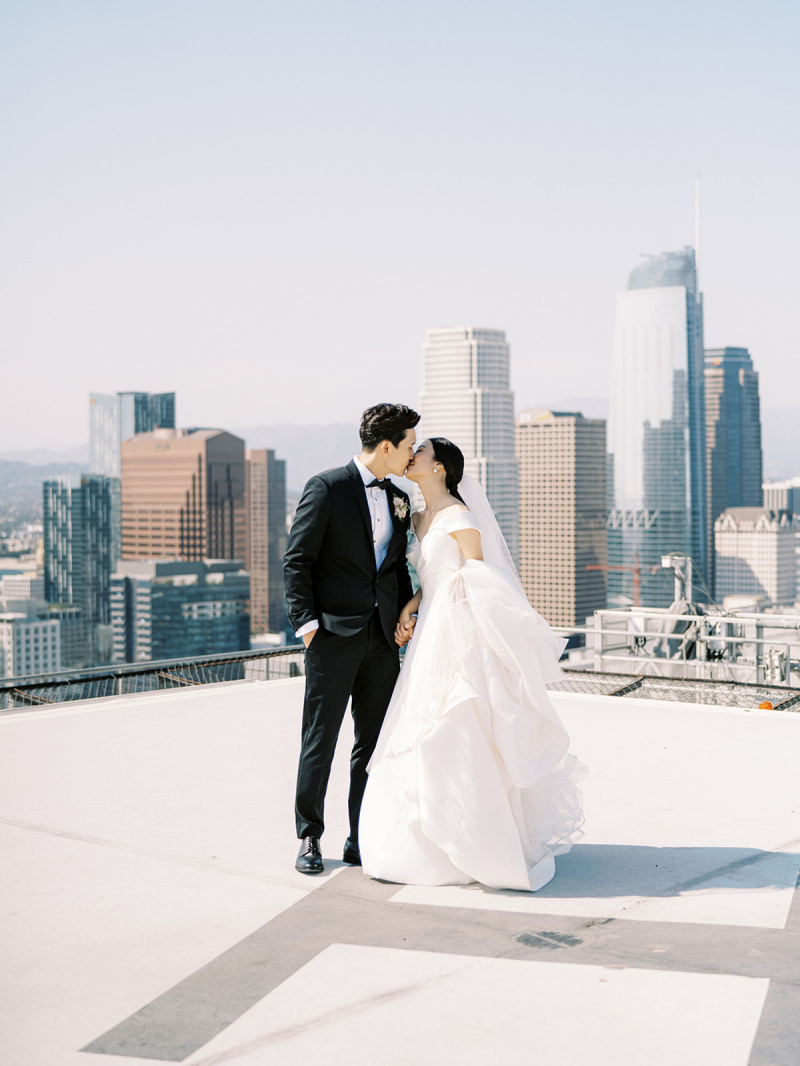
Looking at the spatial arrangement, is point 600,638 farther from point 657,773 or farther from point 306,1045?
point 306,1045

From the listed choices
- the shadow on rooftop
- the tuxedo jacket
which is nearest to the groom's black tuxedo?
the tuxedo jacket

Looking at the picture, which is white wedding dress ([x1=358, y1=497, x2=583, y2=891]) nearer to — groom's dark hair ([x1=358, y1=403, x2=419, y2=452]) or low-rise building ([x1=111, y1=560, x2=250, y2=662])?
groom's dark hair ([x1=358, y1=403, x2=419, y2=452])

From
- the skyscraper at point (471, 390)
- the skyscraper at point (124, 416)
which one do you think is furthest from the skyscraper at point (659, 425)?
the skyscraper at point (124, 416)

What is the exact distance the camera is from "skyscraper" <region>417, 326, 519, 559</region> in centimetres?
17225

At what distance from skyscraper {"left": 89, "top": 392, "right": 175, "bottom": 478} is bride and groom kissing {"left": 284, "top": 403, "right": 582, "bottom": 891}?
590 ft

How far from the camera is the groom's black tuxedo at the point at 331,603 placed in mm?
3854

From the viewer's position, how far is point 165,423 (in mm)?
184750

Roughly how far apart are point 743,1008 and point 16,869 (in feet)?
8.12

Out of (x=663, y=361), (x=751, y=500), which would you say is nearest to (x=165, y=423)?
(x=663, y=361)

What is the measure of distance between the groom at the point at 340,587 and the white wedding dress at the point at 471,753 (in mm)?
193

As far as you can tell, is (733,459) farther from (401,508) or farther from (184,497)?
(401,508)

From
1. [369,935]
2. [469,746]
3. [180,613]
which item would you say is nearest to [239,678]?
[469,746]

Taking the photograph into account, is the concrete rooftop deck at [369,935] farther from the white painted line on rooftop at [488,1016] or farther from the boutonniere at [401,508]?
the boutonniere at [401,508]

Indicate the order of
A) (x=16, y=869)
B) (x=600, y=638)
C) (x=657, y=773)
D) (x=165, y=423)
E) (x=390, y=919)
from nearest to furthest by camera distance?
(x=390, y=919), (x=16, y=869), (x=657, y=773), (x=600, y=638), (x=165, y=423)
